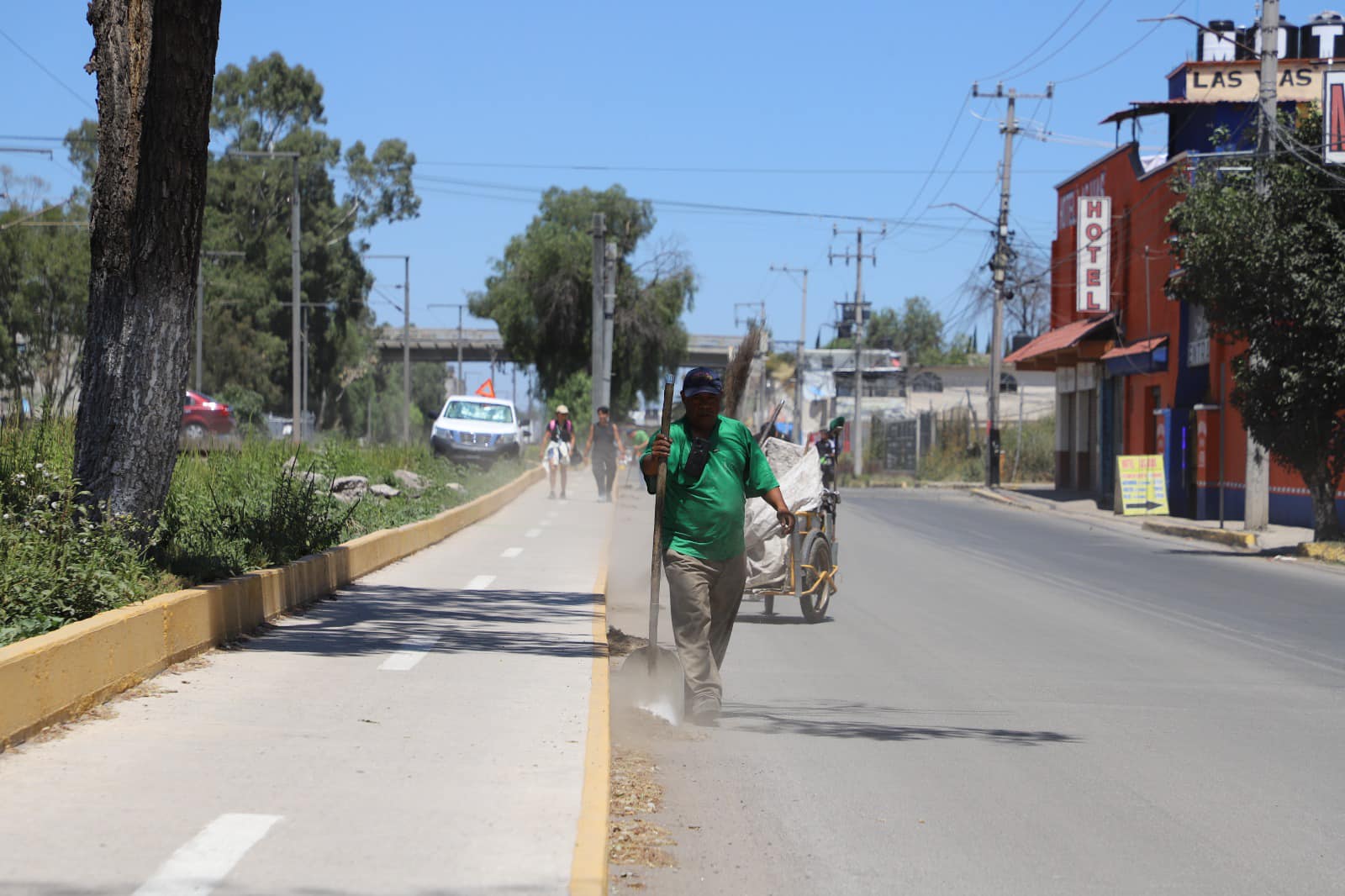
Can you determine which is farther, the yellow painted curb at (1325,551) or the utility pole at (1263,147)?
the utility pole at (1263,147)

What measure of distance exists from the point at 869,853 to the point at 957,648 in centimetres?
591

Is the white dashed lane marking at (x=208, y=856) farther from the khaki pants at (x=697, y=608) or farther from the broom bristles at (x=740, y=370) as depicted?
the broom bristles at (x=740, y=370)

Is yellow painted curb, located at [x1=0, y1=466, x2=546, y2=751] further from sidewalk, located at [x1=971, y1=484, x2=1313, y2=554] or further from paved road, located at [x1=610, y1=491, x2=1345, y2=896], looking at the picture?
sidewalk, located at [x1=971, y1=484, x2=1313, y2=554]

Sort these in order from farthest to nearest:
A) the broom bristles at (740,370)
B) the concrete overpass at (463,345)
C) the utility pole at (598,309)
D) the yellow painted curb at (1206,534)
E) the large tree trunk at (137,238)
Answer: the concrete overpass at (463,345) → the utility pole at (598,309) → the yellow painted curb at (1206,534) → the broom bristles at (740,370) → the large tree trunk at (137,238)

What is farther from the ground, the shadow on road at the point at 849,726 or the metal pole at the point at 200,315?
the metal pole at the point at 200,315

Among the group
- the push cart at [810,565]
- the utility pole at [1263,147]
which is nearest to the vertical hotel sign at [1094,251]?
the utility pole at [1263,147]

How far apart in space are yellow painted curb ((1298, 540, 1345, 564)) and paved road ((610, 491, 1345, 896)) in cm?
598

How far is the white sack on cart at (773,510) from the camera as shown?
39.9ft

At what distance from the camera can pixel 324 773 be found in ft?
19.3

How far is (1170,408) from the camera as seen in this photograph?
32406 mm

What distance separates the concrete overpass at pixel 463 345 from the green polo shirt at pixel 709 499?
8332 cm

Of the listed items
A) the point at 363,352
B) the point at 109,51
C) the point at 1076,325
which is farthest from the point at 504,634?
the point at 363,352

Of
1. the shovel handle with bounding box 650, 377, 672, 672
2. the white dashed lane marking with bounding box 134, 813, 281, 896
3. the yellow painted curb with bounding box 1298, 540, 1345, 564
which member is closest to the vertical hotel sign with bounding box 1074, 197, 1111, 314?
the yellow painted curb with bounding box 1298, 540, 1345, 564

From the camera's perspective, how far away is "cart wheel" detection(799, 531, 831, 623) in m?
12.3
